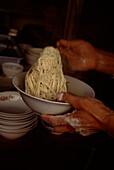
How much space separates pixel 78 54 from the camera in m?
2.21

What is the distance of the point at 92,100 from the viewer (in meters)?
1.24

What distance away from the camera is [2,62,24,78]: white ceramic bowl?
8.30 ft

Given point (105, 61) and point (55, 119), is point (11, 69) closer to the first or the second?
point (105, 61)

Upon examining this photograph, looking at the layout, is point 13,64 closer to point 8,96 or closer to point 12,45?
point 12,45

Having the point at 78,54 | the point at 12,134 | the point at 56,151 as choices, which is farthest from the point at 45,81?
the point at 78,54

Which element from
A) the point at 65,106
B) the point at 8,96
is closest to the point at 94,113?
the point at 65,106

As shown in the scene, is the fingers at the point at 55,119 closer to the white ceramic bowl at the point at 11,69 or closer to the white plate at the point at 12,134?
the white plate at the point at 12,134

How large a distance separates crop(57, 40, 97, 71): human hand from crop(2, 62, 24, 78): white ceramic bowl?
2.48 ft

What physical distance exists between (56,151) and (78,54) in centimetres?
118

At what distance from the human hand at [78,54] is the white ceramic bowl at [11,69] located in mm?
756

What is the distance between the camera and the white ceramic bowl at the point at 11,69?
8.30 ft

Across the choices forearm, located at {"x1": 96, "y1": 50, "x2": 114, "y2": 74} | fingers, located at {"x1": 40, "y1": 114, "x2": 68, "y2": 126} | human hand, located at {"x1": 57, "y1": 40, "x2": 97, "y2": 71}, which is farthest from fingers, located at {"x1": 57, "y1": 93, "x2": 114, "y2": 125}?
forearm, located at {"x1": 96, "y1": 50, "x2": 114, "y2": 74}

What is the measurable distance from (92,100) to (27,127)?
0.62 metres

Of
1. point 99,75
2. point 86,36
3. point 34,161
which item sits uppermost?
point 86,36
